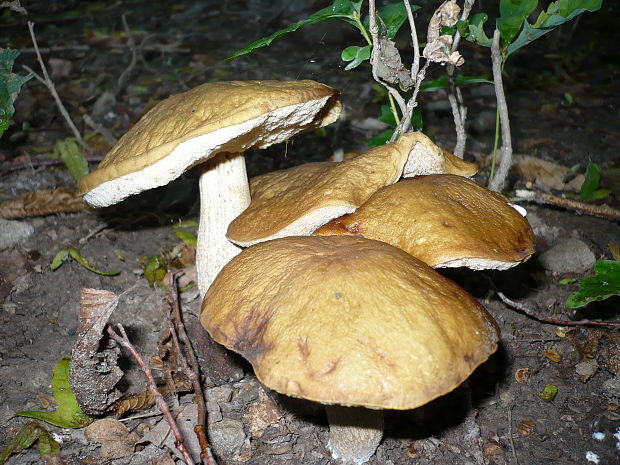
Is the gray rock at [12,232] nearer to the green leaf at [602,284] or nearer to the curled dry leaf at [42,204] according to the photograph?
the curled dry leaf at [42,204]

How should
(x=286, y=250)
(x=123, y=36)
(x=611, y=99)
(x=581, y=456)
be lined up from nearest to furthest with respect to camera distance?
(x=286, y=250) < (x=581, y=456) < (x=611, y=99) < (x=123, y=36)

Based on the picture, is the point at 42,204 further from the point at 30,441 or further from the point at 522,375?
the point at 522,375

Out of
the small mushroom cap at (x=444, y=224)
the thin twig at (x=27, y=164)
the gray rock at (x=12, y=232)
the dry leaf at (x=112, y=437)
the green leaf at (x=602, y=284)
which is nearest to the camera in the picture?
the small mushroom cap at (x=444, y=224)

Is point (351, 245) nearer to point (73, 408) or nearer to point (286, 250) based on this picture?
point (286, 250)

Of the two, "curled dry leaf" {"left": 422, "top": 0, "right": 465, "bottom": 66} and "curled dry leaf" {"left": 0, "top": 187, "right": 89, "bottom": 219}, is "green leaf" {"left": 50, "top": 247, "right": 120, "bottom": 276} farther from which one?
"curled dry leaf" {"left": 422, "top": 0, "right": 465, "bottom": 66}

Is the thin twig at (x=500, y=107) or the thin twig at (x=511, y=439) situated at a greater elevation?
the thin twig at (x=500, y=107)

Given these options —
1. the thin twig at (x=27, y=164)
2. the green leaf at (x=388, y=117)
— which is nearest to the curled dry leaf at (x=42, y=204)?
the thin twig at (x=27, y=164)

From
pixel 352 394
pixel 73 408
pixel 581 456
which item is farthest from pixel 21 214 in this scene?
pixel 581 456
